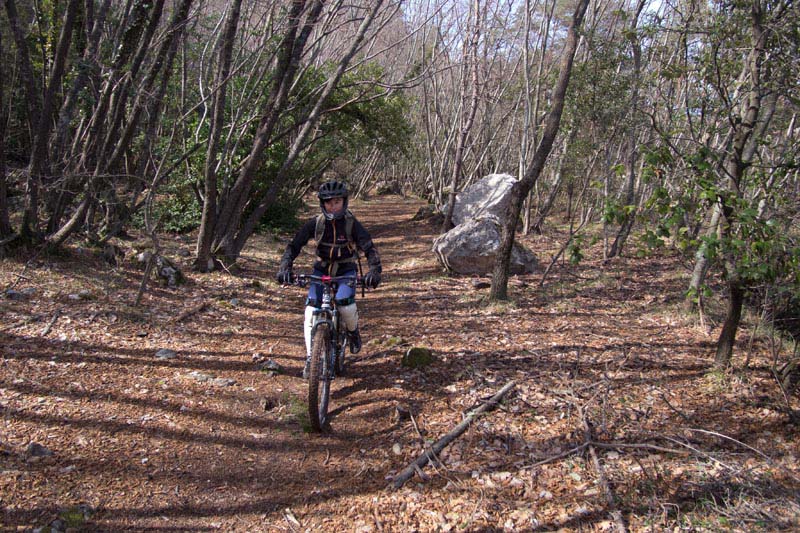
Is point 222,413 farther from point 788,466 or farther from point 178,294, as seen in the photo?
point 788,466

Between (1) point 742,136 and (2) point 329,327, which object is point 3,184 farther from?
(1) point 742,136

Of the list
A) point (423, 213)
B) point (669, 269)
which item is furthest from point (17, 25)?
point (423, 213)

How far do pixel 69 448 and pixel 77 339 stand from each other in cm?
198

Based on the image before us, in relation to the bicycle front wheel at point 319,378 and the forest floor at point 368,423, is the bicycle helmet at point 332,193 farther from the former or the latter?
the forest floor at point 368,423

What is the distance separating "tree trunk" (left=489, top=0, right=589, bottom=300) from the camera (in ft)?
25.8

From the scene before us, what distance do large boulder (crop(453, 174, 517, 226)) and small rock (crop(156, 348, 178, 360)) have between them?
10.9m

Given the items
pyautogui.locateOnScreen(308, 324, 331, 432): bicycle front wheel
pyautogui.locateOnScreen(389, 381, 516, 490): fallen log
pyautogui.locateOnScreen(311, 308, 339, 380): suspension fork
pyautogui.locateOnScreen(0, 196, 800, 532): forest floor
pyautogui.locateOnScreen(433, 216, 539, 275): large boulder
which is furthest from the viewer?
pyautogui.locateOnScreen(433, 216, 539, 275): large boulder

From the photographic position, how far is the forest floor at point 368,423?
3.27m

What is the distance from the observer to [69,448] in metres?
3.54

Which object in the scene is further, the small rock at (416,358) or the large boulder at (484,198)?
the large boulder at (484,198)

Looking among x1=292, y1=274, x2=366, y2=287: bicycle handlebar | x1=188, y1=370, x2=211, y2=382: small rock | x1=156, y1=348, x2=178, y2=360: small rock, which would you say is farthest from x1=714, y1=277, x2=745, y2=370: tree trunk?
x1=156, y1=348, x2=178, y2=360: small rock

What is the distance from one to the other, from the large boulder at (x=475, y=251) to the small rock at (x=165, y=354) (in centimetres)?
659

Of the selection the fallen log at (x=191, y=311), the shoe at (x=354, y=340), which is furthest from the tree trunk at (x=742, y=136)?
the fallen log at (x=191, y=311)

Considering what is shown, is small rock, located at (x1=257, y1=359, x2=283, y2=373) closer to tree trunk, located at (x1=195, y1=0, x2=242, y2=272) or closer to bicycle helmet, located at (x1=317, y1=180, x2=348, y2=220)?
bicycle helmet, located at (x1=317, y1=180, x2=348, y2=220)
